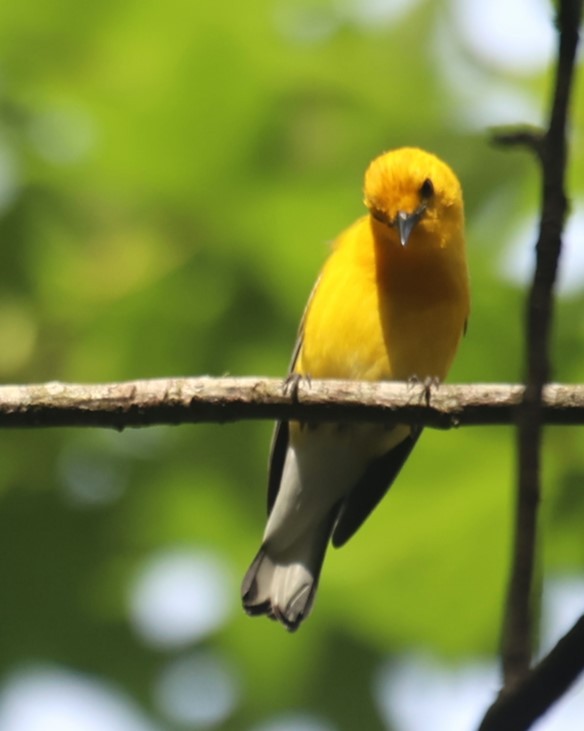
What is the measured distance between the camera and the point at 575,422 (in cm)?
417

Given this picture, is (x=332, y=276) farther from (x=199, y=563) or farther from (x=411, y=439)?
(x=199, y=563)

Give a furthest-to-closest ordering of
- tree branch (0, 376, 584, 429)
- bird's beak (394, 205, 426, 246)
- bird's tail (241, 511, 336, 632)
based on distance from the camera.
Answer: bird's tail (241, 511, 336, 632), bird's beak (394, 205, 426, 246), tree branch (0, 376, 584, 429)

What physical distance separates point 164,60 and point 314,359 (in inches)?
82.7

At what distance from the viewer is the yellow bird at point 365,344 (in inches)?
241

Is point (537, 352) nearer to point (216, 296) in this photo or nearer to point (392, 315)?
point (392, 315)

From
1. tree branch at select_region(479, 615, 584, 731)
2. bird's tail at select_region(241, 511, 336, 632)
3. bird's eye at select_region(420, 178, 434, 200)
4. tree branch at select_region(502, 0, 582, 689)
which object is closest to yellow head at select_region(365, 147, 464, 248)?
bird's eye at select_region(420, 178, 434, 200)

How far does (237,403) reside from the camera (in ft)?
14.0

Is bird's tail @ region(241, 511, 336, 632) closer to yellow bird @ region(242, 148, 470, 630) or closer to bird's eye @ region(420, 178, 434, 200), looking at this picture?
yellow bird @ region(242, 148, 470, 630)

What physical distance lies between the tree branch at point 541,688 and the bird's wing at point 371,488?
4.72 m

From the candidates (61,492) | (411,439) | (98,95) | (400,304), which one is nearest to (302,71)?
(98,95)

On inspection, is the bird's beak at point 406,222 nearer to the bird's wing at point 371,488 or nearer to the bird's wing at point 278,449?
the bird's wing at point 278,449

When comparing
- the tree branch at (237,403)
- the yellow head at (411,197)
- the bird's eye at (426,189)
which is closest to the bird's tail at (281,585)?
the yellow head at (411,197)

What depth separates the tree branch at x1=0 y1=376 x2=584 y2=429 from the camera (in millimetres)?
4211

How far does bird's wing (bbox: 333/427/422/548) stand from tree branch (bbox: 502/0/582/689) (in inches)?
167
